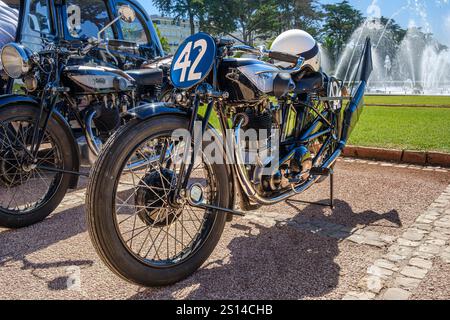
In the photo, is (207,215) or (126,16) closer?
(207,215)

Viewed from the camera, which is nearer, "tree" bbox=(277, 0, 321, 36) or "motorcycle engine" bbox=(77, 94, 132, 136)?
"motorcycle engine" bbox=(77, 94, 132, 136)

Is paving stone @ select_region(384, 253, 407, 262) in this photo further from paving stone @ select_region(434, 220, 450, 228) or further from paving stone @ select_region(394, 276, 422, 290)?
paving stone @ select_region(434, 220, 450, 228)

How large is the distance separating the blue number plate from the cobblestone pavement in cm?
123

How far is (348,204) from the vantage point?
4172mm

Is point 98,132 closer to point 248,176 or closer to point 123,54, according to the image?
point 123,54

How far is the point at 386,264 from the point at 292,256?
0.62 metres

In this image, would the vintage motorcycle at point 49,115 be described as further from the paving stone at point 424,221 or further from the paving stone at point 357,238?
the paving stone at point 424,221

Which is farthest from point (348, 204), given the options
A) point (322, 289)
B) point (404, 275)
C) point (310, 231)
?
point (322, 289)

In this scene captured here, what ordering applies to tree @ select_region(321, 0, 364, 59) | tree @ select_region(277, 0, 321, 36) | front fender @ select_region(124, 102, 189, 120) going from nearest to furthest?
1. front fender @ select_region(124, 102, 189, 120)
2. tree @ select_region(277, 0, 321, 36)
3. tree @ select_region(321, 0, 364, 59)

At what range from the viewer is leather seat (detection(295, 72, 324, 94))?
3541mm

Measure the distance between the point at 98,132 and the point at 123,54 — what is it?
1.57 m

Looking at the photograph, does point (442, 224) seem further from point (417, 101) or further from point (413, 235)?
point (417, 101)

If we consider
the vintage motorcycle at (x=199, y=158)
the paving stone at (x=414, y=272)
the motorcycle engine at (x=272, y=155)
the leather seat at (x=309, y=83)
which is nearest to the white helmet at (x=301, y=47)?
the leather seat at (x=309, y=83)

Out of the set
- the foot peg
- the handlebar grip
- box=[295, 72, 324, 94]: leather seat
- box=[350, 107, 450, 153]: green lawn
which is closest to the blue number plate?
the handlebar grip
